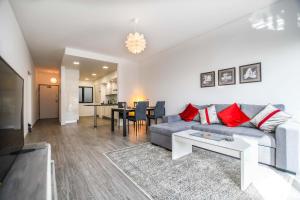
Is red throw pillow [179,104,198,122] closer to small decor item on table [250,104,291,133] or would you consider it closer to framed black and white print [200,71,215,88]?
framed black and white print [200,71,215,88]

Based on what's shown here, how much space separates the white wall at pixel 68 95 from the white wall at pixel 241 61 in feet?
13.0

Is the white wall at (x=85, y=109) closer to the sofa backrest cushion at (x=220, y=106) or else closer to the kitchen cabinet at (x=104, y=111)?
the kitchen cabinet at (x=104, y=111)

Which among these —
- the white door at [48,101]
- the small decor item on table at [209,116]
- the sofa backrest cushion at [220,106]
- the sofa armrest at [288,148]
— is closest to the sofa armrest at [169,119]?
the small decor item on table at [209,116]

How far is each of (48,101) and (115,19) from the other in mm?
7305

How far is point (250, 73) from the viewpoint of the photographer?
289 cm

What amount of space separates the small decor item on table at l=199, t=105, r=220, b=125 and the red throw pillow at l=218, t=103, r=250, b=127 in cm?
13

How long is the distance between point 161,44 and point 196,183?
3793mm

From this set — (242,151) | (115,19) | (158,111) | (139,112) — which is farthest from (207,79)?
(115,19)

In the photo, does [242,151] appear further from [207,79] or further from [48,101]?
[48,101]

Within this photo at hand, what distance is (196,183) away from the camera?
169cm

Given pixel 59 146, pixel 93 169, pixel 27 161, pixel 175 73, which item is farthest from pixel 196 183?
pixel 175 73

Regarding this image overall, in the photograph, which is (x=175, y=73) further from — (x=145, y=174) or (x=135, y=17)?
(x=145, y=174)

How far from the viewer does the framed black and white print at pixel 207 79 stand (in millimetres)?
3523

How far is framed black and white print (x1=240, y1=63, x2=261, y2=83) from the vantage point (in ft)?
9.14
